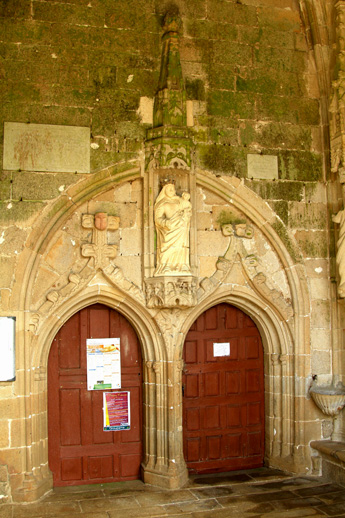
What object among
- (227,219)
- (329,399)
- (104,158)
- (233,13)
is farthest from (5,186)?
(329,399)

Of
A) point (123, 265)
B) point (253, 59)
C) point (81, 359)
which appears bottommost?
point (81, 359)

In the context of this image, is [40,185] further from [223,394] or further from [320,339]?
[320,339]

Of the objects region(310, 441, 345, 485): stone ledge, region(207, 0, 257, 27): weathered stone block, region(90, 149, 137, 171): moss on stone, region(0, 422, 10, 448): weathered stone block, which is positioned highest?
region(207, 0, 257, 27): weathered stone block

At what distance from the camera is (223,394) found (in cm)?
657

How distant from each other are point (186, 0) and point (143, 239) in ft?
8.90

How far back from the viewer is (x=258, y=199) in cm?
645

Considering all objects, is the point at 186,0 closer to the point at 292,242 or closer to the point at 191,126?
the point at 191,126

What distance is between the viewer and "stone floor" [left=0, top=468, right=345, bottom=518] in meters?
5.29

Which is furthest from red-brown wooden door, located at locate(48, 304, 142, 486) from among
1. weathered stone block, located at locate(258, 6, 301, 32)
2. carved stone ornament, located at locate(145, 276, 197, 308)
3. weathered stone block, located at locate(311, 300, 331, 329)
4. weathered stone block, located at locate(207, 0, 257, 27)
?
weathered stone block, located at locate(258, 6, 301, 32)

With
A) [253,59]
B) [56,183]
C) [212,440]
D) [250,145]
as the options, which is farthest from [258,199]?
[212,440]

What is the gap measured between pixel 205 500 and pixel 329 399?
1.69 metres

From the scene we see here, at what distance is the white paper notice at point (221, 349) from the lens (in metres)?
6.55

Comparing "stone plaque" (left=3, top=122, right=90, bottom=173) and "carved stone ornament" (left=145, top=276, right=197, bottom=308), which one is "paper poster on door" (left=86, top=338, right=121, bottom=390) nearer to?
"carved stone ornament" (left=145, top=276, right=197, bottom=308)

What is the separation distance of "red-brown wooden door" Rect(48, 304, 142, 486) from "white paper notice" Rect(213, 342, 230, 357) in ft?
2.93
